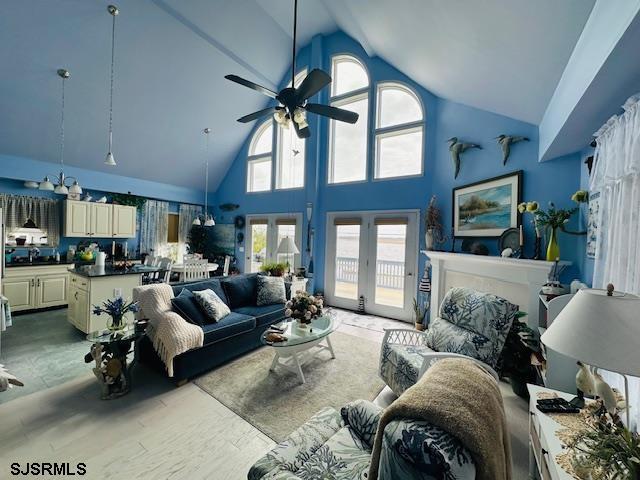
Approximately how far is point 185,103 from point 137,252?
371cm

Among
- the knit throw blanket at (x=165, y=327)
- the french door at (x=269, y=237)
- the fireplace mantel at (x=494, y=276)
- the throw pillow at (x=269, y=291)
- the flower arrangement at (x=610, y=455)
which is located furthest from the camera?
the french door at (x=269, y=237)

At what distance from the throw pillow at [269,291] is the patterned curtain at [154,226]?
4.15m

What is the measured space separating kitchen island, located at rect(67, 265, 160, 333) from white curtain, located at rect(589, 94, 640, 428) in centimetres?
471

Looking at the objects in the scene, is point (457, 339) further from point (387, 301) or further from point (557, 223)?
A: point (387, 301)

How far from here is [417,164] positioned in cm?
466

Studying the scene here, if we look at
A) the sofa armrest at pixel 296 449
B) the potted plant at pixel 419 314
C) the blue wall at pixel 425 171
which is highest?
the blue wall at pixel 425 171

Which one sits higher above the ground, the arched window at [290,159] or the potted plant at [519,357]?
the arched window at [290,159]

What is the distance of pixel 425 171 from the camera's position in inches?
177

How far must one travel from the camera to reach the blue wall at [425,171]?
2879 millimetres

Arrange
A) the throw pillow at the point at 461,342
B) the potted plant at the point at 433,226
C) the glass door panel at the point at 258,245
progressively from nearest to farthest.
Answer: the throw pillow at the point at 461,342 < the potted plant at the point at 433,226 < the glass door panel at the point at 258,245

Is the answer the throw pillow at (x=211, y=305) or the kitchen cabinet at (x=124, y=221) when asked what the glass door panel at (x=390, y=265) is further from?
the kitchen cabinet at (x=124, y=221)

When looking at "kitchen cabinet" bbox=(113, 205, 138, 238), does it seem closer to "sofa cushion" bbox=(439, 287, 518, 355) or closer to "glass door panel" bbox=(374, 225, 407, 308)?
"glass door panel" bbox=(374, 225, 407, 308)

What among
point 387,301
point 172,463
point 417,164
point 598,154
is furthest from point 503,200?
point 172,463

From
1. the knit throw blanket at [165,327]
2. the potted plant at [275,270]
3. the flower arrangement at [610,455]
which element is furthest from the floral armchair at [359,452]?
the potted plant at [275,270]
